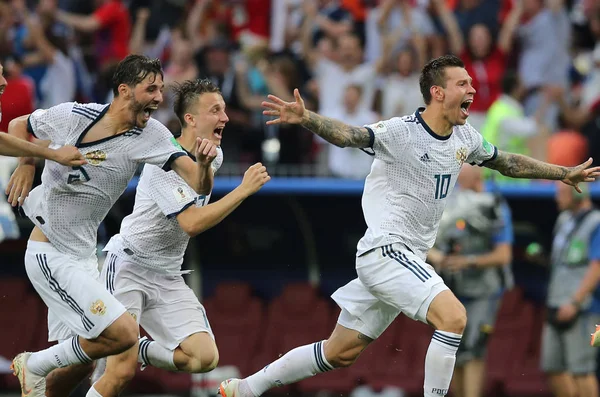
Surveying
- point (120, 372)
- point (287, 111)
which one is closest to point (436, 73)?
point (287, 111)

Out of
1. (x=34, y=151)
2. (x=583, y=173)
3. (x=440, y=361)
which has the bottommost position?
(x=440, y=361)

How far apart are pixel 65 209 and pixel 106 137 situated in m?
0.62

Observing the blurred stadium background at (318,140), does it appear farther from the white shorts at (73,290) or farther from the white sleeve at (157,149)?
the white shorts at (73,290)

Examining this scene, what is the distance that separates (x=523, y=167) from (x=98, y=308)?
11.4ft

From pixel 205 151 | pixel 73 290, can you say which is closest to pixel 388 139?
pixel 205 151

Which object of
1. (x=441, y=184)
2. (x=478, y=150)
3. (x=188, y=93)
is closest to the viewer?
(x=441, y=184)

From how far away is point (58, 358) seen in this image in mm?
9164

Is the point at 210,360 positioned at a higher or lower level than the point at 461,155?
lower

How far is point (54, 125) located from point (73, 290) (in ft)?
3.88

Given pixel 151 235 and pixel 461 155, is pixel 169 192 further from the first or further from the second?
pixel 461 155

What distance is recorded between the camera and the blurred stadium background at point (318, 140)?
47.9 ft

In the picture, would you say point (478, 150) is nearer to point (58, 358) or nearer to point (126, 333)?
point (126, 333)

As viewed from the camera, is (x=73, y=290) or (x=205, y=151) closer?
(x=205, y=151)

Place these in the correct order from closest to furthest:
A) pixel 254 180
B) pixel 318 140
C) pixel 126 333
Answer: pixel 254 180, pixel 126 333, pixel 318 140
